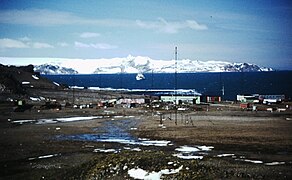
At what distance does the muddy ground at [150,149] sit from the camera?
77.5 feet

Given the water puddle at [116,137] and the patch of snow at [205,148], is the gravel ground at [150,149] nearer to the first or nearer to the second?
the patch of snow at [205,148]

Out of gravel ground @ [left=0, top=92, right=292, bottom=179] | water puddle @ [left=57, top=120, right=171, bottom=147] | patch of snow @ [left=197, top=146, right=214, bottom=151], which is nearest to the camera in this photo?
gravel ground @ [left=0, top=92, right=292, bottom=179]

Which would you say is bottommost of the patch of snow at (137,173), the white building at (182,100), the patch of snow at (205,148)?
the patch of snow at (205,148)

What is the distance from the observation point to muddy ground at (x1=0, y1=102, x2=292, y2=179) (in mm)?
23625

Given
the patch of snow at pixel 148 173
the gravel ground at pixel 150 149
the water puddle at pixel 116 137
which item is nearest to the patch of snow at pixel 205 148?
the gravel ground at pixel 150 149

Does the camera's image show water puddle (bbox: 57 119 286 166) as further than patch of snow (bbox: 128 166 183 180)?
Yes

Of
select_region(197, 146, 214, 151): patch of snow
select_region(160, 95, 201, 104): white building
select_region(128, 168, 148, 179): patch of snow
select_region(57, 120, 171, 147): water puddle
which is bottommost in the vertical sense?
select_region(197, 146, 214, 151): patch of snow

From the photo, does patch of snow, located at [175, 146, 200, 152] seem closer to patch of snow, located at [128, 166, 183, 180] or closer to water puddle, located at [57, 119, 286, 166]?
water puddle, located at [57, 119, 286, 166]

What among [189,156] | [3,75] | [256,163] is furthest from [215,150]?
[3,75]

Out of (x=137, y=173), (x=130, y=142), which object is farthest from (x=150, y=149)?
(x=137, y=173)

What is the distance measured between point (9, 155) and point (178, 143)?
16997 mm

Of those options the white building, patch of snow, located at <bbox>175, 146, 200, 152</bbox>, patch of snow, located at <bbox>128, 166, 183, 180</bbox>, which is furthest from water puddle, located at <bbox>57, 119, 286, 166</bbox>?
the white building

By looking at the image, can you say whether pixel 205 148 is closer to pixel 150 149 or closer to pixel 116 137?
pixel 150 149

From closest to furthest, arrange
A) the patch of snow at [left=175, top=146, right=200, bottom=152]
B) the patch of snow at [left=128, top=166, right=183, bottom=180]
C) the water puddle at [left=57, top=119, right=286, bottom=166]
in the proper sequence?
the patch of snow at [left=128, top=166, right=183, bottom=180] → the water puddle at [left=57, top=119, right=286, bottom=166] → the patch of snow at [left=175, top=146, right=200, bottom=152]
